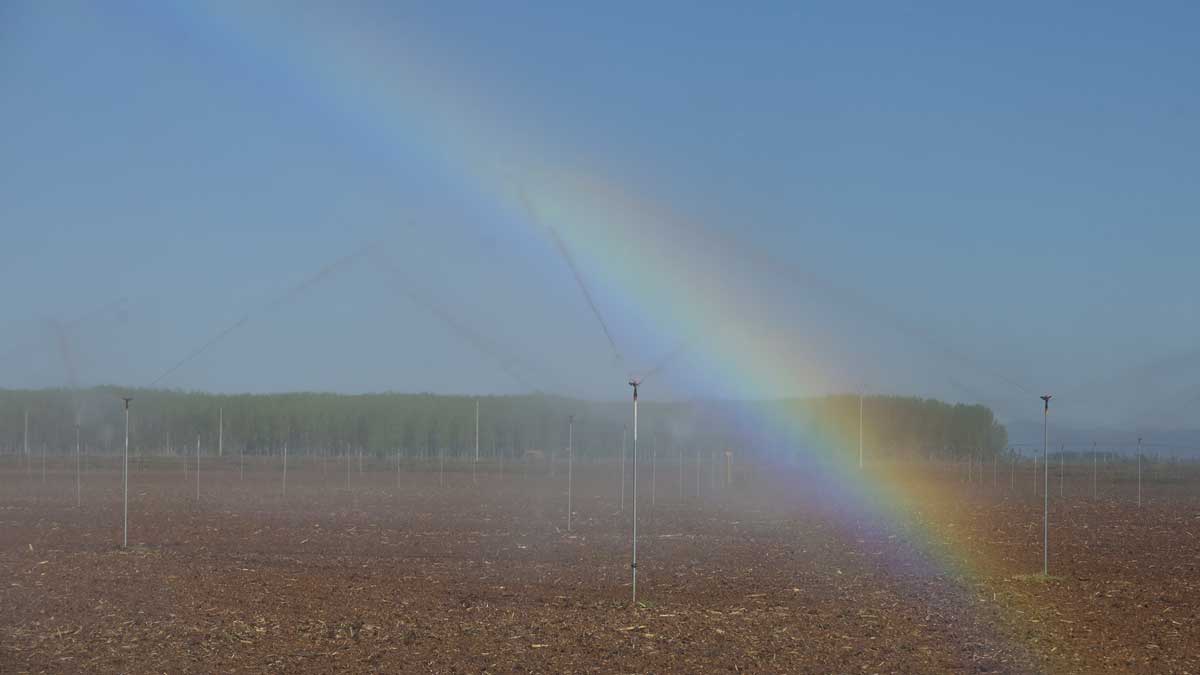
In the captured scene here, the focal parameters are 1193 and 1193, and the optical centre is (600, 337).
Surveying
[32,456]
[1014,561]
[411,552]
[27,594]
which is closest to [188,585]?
[27,594]

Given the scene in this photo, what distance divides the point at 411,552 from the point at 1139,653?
13372 mm

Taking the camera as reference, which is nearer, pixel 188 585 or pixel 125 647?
pixel 125 647

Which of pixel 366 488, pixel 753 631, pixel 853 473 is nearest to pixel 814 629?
pixel 753 631

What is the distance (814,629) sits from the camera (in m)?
14.0

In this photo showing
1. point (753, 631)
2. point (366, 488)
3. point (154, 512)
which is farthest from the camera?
point (366, 488)

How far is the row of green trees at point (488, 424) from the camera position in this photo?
8931cm

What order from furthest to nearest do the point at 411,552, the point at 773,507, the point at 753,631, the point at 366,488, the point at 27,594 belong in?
the point at 366,488, the point at 773,507, the point at 411,552, the point at 27,594, the point at 753,631

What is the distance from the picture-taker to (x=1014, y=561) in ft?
71.4

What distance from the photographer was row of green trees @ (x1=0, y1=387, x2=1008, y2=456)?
89312mm

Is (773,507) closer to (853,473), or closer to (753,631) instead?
(853,473)

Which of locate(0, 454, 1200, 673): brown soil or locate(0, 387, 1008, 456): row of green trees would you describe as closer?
locate(0, 454, 1200, 673): brown soil

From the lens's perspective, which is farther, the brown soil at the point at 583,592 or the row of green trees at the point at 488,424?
the row of green trees at the point at 488,424

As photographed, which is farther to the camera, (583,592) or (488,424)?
(488,424)

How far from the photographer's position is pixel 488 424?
104 m
